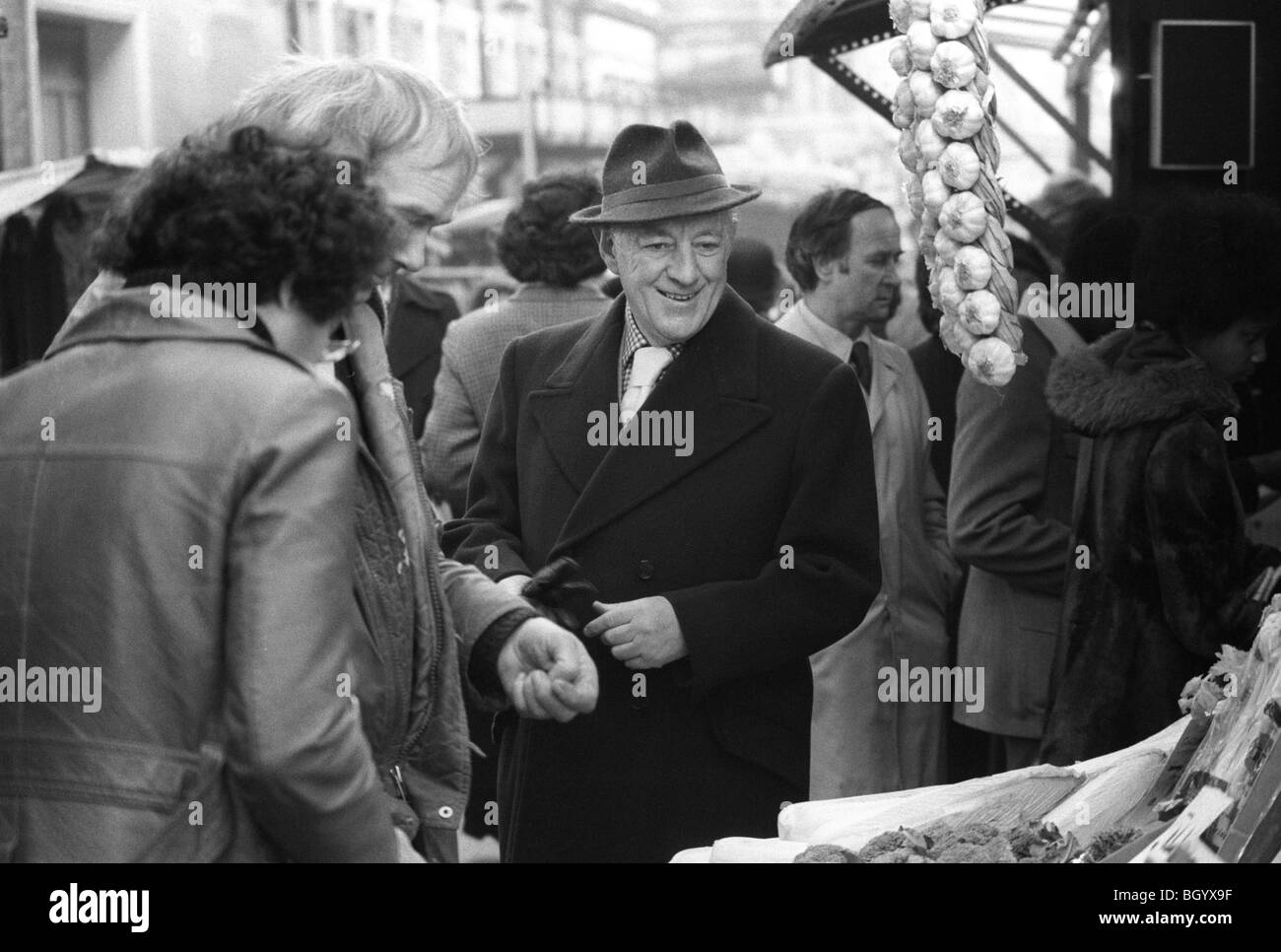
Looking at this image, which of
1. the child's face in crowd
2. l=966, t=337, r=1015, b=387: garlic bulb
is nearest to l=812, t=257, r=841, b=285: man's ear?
the child's face in crowd

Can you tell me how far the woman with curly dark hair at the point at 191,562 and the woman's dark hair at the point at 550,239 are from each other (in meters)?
2.82

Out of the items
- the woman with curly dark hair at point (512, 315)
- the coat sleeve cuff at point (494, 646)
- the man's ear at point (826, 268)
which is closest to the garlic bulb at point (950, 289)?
the coat sleeve cuff at point (494, 646)

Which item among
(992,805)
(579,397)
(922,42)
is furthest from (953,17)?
(992,805)

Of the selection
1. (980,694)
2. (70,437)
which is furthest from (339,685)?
(980,694)

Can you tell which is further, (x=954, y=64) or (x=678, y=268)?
(x=678, y=268)

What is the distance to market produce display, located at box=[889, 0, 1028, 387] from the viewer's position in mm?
2891

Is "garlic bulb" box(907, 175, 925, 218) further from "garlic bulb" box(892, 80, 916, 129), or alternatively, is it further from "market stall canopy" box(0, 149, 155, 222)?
"market stall canopy" box(0, 149, 155, 222)

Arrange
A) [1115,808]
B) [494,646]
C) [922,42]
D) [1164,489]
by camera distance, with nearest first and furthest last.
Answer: [494,646] → [1115,808] → [922,42] → [1164,489]

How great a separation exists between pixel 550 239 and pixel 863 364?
0.92 m

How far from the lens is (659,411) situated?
318cm

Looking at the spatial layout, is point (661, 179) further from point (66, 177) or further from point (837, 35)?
point (66, 177)

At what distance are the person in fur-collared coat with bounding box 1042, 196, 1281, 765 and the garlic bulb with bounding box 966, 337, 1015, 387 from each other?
0.62m
